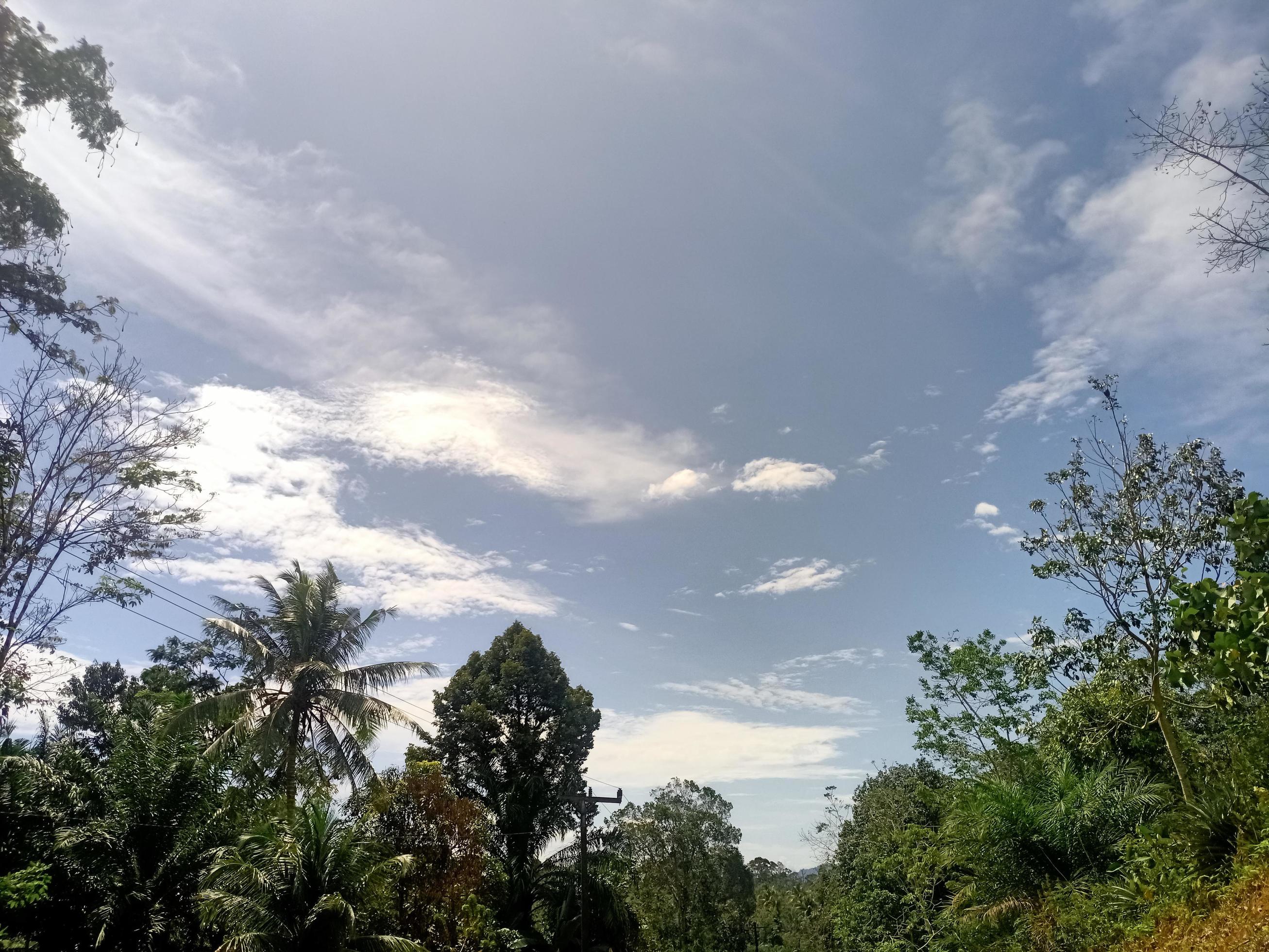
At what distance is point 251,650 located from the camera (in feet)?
58.7

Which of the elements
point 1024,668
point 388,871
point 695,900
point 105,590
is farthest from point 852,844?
point 105,590

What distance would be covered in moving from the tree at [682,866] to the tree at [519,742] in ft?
23.4

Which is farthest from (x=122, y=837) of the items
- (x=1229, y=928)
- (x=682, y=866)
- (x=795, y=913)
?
(x=795, y=913)

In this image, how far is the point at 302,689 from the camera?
17.8m

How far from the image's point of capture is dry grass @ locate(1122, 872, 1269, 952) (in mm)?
5812

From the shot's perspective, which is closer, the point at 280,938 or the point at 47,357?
the point at 47,357

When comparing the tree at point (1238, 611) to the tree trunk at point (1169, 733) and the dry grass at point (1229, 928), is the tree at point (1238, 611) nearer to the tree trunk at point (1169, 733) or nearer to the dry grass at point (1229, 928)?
the dry grass at point (1229, 928)

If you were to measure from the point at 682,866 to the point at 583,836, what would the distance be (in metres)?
16.3

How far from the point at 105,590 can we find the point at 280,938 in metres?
7.02

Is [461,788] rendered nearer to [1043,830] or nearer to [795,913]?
[1043,830]

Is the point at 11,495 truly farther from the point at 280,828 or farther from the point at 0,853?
the point at 280,828

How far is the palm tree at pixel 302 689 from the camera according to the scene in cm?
1689

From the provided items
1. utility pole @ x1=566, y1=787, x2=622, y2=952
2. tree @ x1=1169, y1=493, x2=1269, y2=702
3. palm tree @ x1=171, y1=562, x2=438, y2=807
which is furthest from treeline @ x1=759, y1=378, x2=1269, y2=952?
palm tree @ x1=171, y1=562, x2=438, y2=807

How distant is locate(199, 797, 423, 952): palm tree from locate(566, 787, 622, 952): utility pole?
6123 mm
